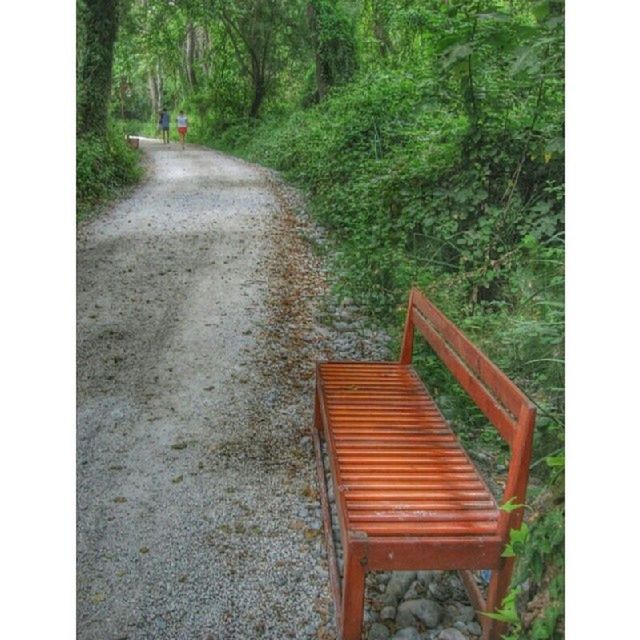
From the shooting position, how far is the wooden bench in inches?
106

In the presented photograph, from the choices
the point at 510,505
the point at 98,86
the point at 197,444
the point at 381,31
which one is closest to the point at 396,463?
the point at 510,505

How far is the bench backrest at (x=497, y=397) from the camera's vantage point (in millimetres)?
2527

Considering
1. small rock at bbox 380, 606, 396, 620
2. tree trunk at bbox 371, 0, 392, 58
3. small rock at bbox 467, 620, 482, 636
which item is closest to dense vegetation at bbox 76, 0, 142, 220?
tree trunk at bbox 371, 0, 392, 58

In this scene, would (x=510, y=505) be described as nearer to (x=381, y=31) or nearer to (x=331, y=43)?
(x=331, y=43)

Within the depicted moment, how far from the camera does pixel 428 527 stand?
2.80 meters

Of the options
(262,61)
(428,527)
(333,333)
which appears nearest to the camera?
(428,527)

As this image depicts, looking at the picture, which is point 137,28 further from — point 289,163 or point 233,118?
point 233,118

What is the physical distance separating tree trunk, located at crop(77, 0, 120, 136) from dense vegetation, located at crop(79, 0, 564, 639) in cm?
104

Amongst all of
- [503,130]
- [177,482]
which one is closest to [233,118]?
[503,130]

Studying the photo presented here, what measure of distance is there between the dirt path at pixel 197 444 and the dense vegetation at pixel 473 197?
1137 mm

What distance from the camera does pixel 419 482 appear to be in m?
3.25

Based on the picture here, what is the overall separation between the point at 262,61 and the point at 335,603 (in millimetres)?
25554

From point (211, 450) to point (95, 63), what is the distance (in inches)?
546

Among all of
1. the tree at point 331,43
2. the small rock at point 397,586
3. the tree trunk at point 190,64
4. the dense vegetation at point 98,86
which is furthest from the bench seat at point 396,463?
the tree trunk at point 190,64
